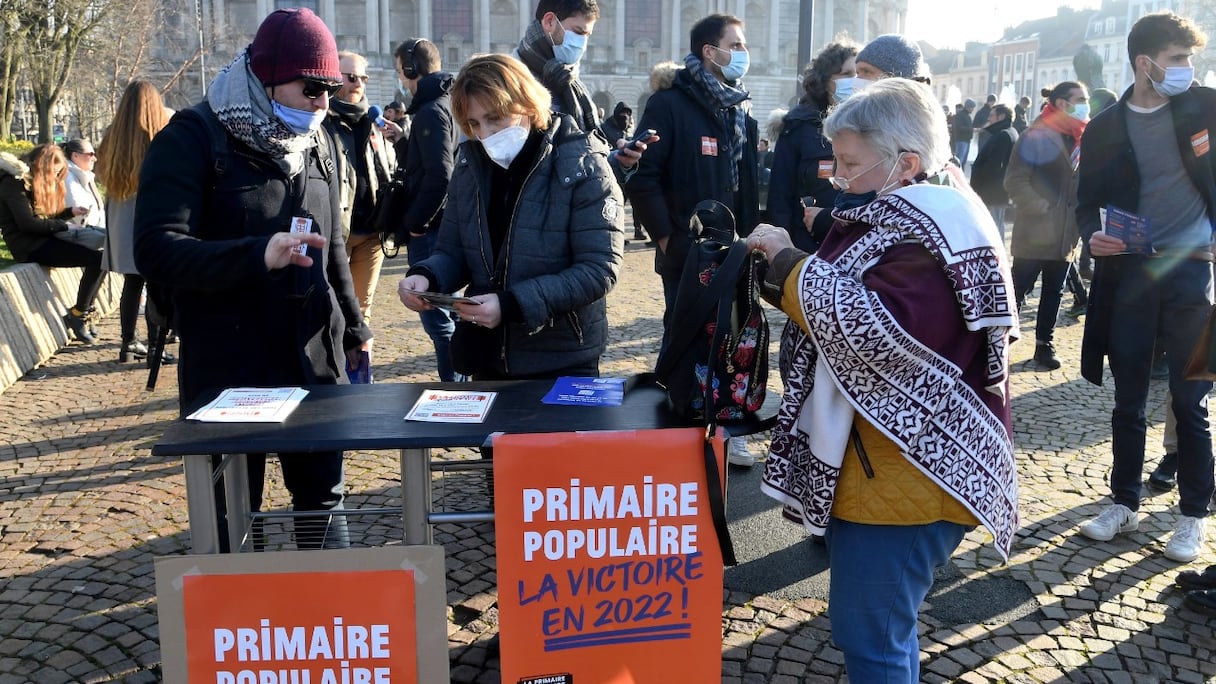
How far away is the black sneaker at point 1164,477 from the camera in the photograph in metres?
4.76

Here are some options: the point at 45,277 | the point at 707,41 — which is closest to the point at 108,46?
the point at 45,277

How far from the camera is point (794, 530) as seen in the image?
14.0 ft

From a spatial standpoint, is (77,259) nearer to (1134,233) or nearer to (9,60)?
(1134,233)

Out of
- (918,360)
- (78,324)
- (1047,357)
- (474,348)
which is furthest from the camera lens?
(78,324)

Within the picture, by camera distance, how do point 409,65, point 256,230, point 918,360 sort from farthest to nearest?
point 409,65, point 256,230, point 918,360

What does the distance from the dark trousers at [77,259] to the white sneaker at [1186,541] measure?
300 inches

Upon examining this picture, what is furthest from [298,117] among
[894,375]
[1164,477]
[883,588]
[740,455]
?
[1164,477]

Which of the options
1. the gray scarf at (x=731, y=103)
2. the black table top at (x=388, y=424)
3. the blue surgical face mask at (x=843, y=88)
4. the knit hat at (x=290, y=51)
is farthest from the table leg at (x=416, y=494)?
the gray scarf at (x=731, y=103)

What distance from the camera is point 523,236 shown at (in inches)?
126

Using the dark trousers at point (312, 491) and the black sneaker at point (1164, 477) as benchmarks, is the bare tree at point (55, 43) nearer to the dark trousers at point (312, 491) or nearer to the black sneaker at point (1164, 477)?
the dark trousers at point (312, 491)

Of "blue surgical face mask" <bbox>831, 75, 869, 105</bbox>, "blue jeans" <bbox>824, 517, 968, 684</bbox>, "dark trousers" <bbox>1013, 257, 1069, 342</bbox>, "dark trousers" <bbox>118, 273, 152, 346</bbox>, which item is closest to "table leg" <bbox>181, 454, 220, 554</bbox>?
"blue jeans" <bbox>824, 517, 968, 684</bbox>

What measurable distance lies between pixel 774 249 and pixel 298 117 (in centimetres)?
147

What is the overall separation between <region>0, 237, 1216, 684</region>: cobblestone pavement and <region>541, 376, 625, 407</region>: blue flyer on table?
0.94 metres

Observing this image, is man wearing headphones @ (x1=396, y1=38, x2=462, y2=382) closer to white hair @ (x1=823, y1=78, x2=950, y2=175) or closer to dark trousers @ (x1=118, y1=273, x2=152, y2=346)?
dark trousers @ (x1=118, y1=273, x2=152, y2=346)
